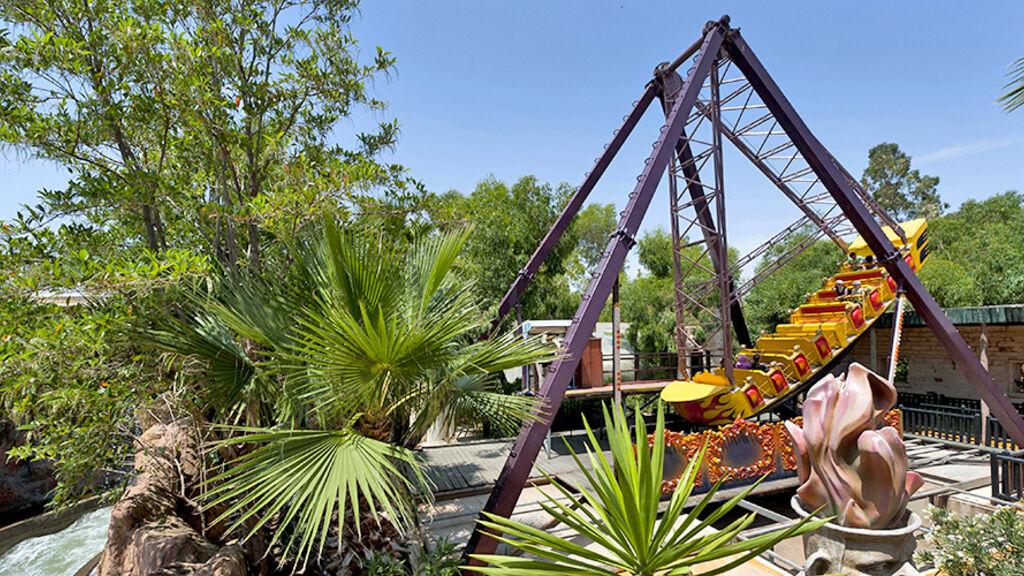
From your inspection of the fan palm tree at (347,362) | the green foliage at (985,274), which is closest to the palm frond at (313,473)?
the fan palm tree at (347,362)

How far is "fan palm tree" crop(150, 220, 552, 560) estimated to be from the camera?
300 centimetres

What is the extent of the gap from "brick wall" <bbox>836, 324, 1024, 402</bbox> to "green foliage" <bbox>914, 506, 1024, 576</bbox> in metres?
9.52

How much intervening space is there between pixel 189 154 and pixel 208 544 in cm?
439

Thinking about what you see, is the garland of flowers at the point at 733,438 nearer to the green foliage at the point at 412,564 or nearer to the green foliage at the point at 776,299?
the green foliage at the point at 412,564

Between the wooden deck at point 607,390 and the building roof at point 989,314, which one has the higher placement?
the building roof at point 989,314

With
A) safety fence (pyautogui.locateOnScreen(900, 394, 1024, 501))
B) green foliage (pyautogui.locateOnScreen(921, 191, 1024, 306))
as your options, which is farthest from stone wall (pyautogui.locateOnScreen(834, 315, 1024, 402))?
green foliage (pyautogui.locateOnScreen(921, 191, 1024, 306))

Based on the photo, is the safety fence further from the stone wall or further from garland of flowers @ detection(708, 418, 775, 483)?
garland of flowers @ detection(708, 418, 775, 483)

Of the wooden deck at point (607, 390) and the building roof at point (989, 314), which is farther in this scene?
the wooden deck at point (607, 390)

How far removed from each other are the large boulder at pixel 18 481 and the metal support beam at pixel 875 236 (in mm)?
15209

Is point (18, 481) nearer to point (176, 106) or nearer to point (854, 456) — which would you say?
point (176, 106)

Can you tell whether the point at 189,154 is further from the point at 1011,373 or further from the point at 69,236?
the point at 1011,373

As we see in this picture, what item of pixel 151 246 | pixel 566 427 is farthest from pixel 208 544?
pixel 566 427

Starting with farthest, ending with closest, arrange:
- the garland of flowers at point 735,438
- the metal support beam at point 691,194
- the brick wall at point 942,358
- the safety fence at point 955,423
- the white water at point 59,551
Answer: the brick wall at point 942,358 → the safety fence at point 955,423 → the metal support beam at point 691,194 → the white water at point 59,551 → the garland of flowers at point 735,438

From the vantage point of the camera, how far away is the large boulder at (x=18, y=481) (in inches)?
395
